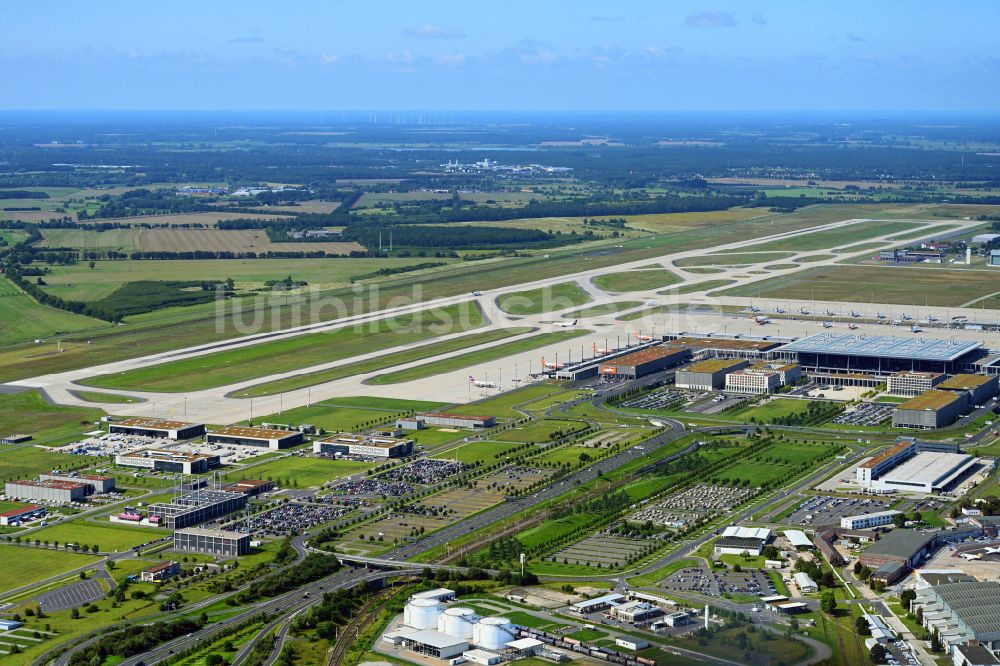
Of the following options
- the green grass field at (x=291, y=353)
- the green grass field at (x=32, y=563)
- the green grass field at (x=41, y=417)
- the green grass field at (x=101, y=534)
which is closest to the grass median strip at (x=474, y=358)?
the green grass field at (x=291, y=353)

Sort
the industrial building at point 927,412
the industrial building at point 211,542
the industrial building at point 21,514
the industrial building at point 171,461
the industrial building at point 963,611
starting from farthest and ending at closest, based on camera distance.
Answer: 1. the industrial building at point 927,412
2. the industrial building at point 171,461
3. the industrial building at point 21,514
4. the industrial building at point 211,542
5. the industrial building at point 963,611

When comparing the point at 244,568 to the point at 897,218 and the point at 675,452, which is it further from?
the point at 897,218

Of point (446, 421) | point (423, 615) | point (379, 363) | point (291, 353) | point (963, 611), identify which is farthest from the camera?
point (291, 353)

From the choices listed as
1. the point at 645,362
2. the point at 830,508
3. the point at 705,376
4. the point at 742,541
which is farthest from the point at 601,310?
the point at 742,541

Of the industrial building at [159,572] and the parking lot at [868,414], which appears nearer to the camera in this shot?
the industrial building at [159,572]

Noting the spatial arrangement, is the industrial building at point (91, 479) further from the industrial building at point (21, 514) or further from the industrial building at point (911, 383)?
the industrial building at point (911, 383)

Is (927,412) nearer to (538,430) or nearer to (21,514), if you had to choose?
(538,430)

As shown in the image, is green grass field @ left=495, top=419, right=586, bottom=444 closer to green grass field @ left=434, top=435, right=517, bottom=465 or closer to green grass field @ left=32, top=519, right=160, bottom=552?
green grass field @ left=434, top=435, right=517, bottom=465
